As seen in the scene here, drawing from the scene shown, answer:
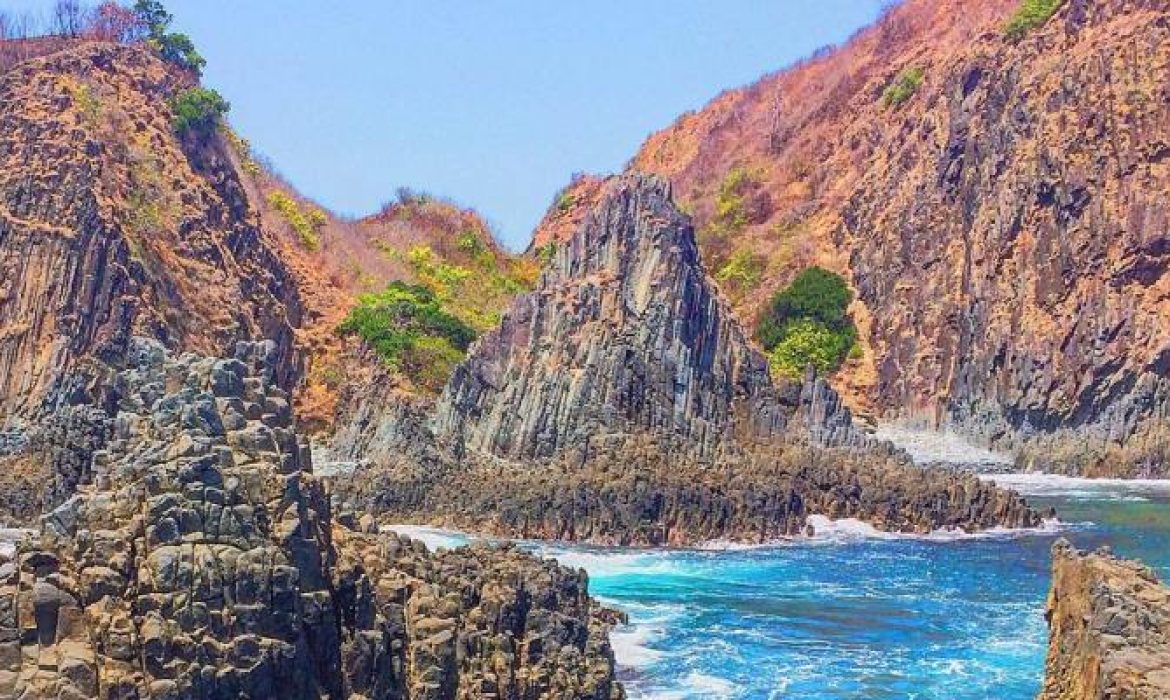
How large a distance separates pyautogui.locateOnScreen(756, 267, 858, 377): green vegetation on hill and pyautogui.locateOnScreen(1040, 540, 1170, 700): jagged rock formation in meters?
60.7

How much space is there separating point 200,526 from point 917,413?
224ft

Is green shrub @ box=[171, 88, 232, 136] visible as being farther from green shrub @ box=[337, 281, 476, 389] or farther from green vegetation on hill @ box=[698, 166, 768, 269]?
green vegetation on hill @ box=[698, 166, 768, 269]

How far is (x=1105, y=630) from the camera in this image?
19.0 m

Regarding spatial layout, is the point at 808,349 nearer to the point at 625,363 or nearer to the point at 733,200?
the point at 733,200

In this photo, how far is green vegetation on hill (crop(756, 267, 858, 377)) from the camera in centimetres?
8538

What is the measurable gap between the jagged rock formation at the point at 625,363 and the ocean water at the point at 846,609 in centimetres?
850

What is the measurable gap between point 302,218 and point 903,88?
43965 mm

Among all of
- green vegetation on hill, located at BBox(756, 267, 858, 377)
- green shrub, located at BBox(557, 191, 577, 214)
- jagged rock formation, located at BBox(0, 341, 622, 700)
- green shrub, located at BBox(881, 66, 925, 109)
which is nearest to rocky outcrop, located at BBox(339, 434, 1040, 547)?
jagged rock formation, located at BBox(0, 341, 622, 700)

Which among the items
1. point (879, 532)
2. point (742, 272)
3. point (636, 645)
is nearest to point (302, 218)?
point (742, 272)

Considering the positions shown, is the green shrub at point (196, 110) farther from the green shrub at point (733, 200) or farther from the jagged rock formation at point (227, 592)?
the jagged rock formation at point (227, 592)

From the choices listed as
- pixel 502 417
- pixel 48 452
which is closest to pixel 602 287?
pixel 502 417

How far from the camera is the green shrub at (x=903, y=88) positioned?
102062mm

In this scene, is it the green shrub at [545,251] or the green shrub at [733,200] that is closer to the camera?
the green shrub at [545,251]

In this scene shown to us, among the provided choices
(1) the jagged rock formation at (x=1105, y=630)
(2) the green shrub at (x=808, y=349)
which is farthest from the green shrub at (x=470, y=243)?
(1) the jagged rock formation at (x=1105, y=630)
